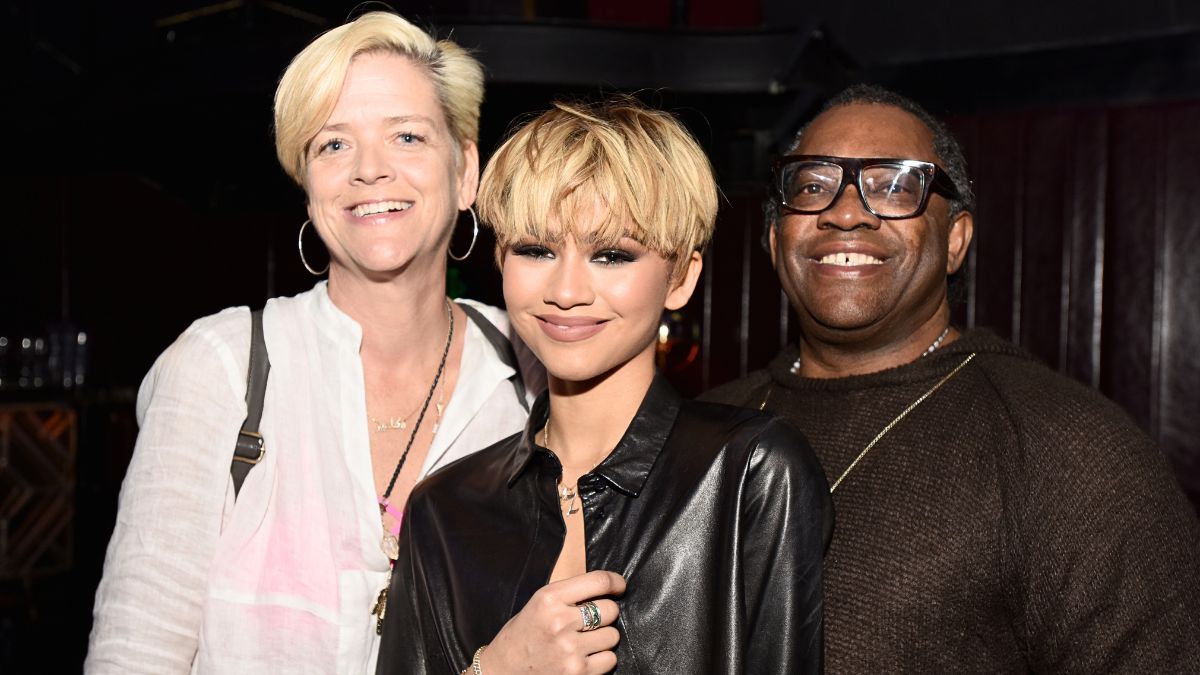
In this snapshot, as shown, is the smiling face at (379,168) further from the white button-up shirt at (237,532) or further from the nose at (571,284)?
the nose at (571,284)

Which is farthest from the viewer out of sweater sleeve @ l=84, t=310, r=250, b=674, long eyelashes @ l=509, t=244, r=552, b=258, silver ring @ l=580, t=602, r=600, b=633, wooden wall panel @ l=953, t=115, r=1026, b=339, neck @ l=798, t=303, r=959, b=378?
wooden wall panel @ l=953, t=115, r=1026, b=339

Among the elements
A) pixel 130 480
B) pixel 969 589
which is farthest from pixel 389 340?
pixel 969 589

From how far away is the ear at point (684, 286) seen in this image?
141 centimetres

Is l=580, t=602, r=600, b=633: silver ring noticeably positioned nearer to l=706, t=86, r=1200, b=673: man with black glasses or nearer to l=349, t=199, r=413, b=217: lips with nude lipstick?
l=706, t=86, r=1200, b=673: man with black glasses

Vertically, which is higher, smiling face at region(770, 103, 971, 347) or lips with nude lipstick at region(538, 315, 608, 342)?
smiling face at region(770, 103, 971, 347)

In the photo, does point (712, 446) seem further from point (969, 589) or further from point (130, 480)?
point (130, 480)

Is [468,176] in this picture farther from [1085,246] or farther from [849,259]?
[1085,246]

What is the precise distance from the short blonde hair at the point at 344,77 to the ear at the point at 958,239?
870mm

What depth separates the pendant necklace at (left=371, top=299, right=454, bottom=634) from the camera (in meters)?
1.64

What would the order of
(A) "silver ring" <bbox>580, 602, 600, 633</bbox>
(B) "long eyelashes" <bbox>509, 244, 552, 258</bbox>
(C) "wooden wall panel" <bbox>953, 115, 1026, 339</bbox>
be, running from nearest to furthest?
(A) "silver ring" <bbox>580, 602, 600, 633</bbox> < (B) "long eyelashes" <bbox>509, 244, 552, 258</bbox> < (C) "wooden wall panel" <bbox>953, 115, 1026, 339</bbox>

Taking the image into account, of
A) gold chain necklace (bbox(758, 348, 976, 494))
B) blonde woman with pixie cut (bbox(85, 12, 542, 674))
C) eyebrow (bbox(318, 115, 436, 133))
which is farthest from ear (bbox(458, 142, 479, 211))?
gold chain necklace (bbox(758, 348, 976, 494))

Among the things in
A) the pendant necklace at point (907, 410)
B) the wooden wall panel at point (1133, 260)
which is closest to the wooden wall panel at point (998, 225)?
the wooden wall panel at point (1133, 260)

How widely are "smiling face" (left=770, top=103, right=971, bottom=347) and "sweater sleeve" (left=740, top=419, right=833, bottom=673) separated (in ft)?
1.67

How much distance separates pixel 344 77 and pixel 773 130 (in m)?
3.62
